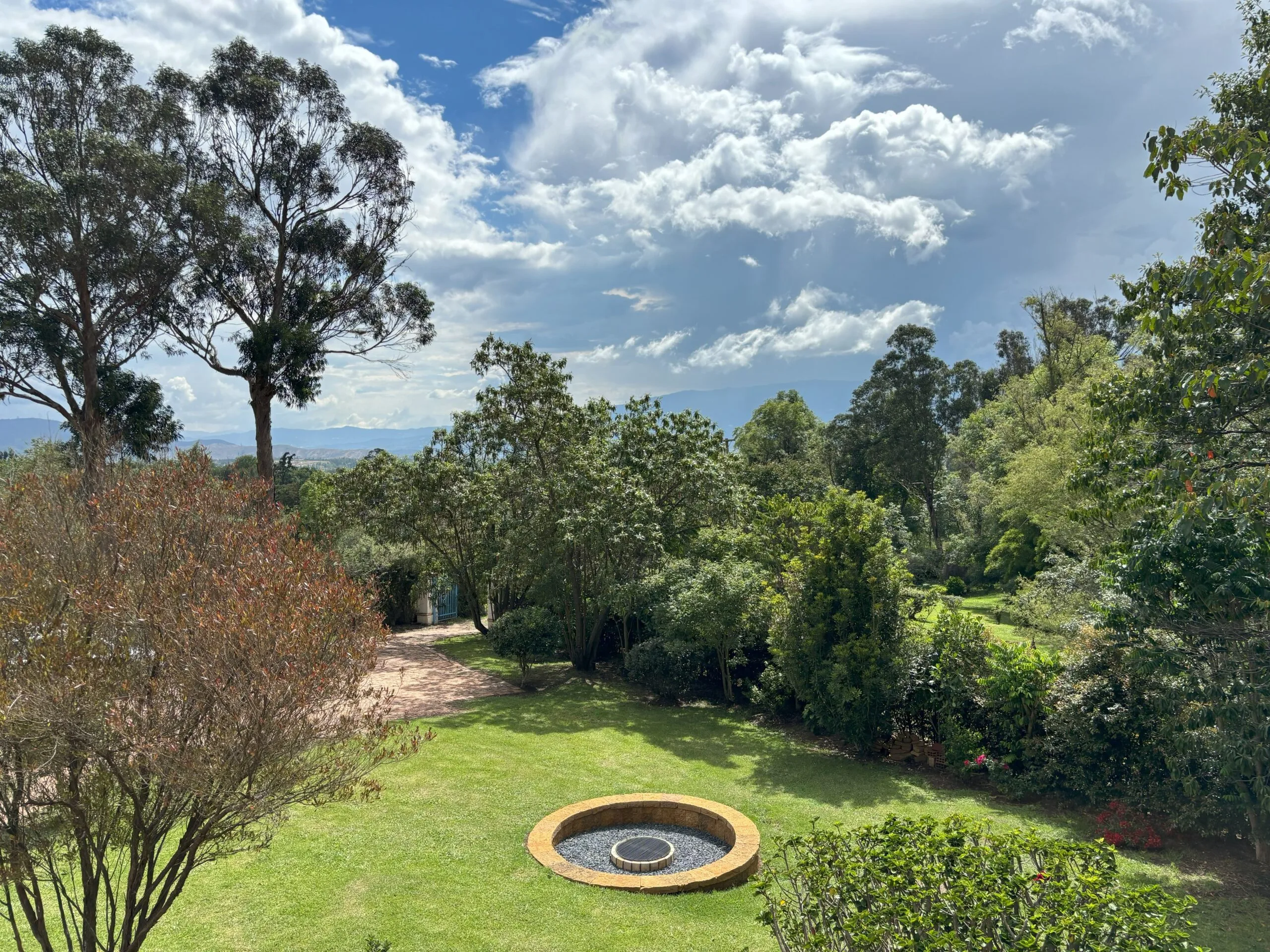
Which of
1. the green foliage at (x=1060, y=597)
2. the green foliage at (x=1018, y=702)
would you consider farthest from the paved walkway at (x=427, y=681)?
the green foliage at (x=1060, y=597)

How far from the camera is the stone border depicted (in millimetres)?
6535

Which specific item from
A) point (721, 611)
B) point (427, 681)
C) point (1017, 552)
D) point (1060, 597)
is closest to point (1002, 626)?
point (1017, 552)

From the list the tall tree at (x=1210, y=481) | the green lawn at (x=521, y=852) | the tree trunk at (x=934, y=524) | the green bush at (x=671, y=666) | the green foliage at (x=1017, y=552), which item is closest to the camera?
the green lawn at (x=521, y=852)

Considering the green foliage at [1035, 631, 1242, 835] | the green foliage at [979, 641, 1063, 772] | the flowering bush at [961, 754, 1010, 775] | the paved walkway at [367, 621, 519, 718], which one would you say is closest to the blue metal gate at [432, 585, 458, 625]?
the paved walkway at [367, 621, 519, 718]

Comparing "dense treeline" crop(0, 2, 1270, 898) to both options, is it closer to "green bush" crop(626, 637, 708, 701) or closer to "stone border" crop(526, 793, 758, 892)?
"green bush" crop(626, 637, 708, 701)

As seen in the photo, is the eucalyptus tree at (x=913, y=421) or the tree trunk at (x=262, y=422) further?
the eucalyptus tree at (x=913, y=421)

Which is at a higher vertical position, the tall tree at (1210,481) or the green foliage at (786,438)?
the green foliage at (786,438)

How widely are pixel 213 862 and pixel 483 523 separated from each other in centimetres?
1181

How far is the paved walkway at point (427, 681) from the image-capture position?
13.6 meters

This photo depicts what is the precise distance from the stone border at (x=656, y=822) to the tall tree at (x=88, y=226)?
13.4m

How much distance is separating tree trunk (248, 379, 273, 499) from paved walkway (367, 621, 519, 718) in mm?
6404

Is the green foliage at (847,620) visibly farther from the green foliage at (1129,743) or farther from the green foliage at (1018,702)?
the green foliage at (1129,743)

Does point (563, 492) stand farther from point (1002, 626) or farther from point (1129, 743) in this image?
point (1002, 626)

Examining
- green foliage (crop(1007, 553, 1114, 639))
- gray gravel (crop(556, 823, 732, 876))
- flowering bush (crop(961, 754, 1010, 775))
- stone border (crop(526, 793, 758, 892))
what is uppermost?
green foliage (crop(1007, 553, 1114, 639))
